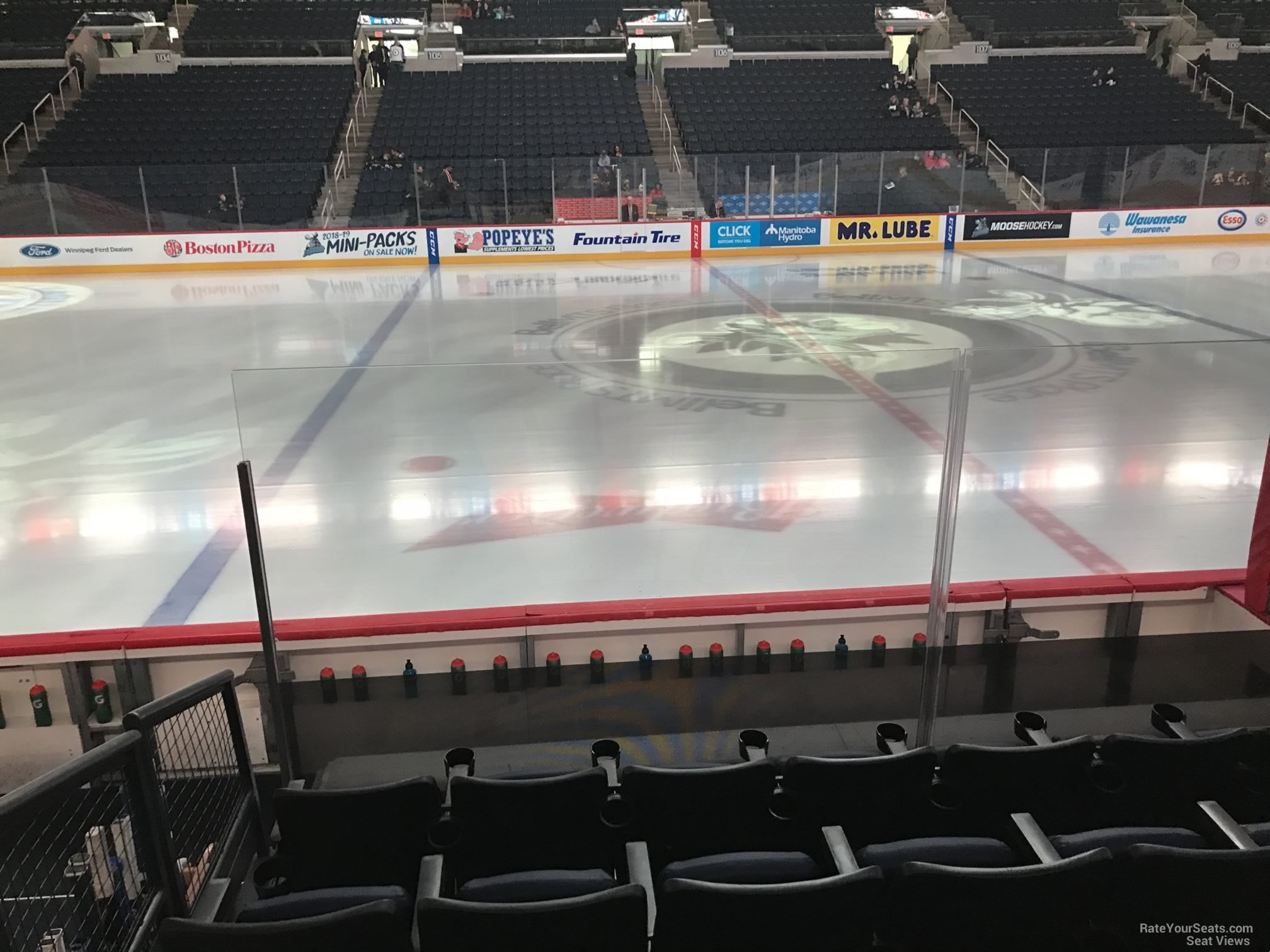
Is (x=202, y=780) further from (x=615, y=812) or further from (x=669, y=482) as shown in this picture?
(x=669, y=482)

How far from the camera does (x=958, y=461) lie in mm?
3244

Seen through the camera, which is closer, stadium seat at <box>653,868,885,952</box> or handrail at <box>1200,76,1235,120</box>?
stadium seat at <box>653,868,885,952</box>

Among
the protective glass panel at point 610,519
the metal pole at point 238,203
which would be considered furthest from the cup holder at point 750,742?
the metal pole at point 238,203

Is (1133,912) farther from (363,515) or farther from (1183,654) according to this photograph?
(363,515)

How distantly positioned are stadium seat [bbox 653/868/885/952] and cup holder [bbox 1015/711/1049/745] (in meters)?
1.39

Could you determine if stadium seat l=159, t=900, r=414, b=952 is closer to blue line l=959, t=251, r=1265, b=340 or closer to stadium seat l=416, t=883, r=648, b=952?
stadium seat l=416, t=883, r=648, b=952

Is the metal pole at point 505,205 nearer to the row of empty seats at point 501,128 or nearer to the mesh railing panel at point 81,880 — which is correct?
the row of empty seats at point 501,128

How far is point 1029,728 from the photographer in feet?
10.3

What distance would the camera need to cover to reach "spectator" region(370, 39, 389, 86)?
930 inches

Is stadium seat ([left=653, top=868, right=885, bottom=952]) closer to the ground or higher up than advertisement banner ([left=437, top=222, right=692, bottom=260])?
closer to the ground

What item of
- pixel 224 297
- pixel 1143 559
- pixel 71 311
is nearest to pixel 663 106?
pixel 224 297

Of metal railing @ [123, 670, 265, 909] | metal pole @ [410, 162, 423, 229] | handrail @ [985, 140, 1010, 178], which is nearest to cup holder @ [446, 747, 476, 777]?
metal railing @ [123, 670, 265, 909]

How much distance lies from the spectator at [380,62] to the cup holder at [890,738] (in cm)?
2385

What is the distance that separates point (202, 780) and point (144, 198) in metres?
16.0
